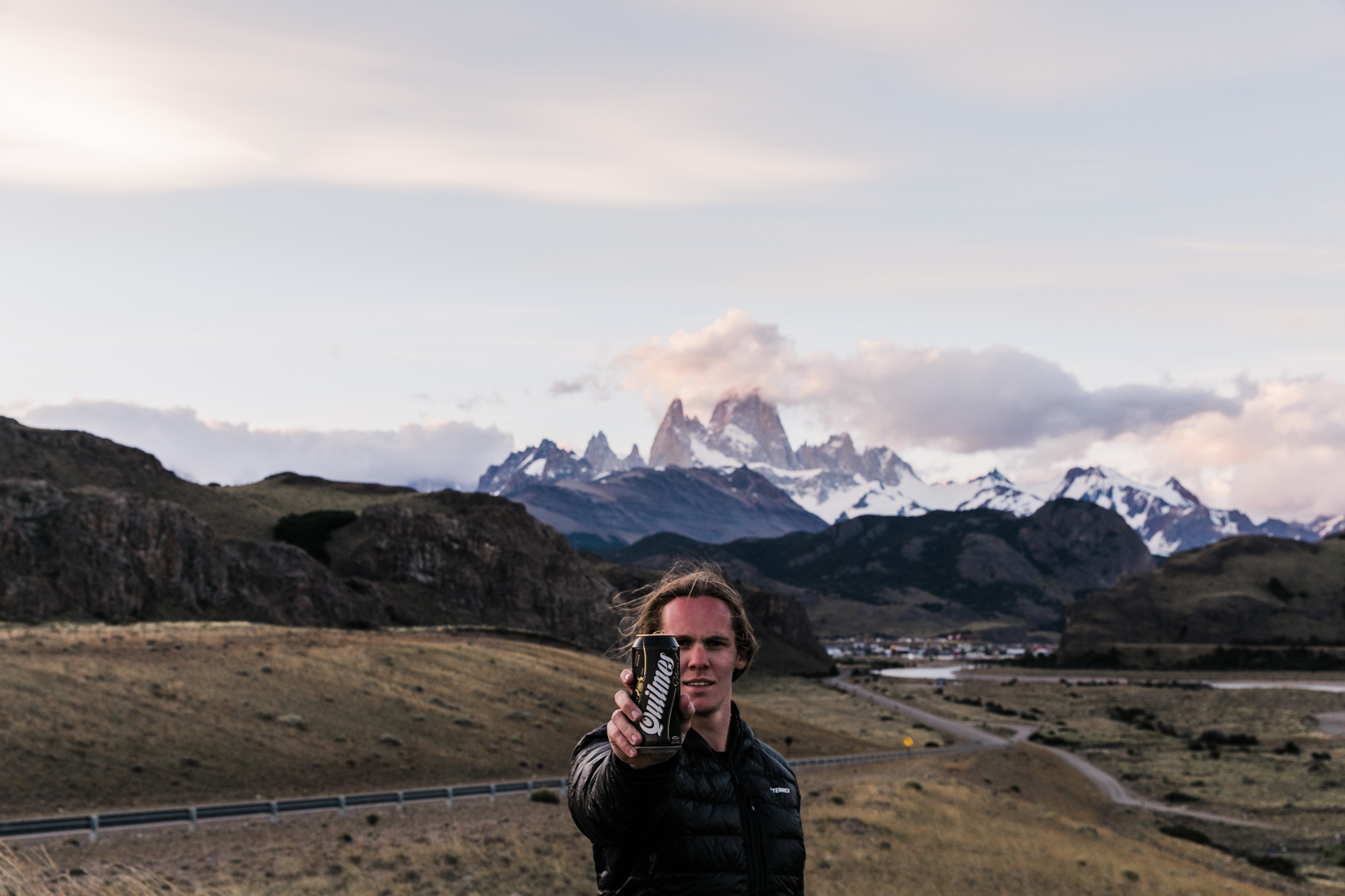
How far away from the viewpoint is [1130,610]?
647 feet

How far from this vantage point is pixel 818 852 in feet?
99.5

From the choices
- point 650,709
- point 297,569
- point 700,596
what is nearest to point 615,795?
point 650,709

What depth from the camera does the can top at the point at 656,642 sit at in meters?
3.47

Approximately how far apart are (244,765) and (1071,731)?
271 feet

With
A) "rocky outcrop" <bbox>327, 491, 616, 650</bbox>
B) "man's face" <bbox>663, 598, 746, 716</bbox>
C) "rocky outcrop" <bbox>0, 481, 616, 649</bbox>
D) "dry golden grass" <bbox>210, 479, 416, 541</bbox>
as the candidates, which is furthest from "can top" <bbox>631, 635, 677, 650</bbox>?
"dry golden grass" <bbox>210, 479, 416, 541</bbox>

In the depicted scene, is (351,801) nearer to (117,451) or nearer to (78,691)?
(78,691)

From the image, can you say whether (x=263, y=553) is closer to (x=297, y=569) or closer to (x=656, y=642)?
(x=297, y=569)

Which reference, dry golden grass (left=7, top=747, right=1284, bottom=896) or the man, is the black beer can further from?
dry golden grass (left=7, top=747, right=1284, bottom=896)

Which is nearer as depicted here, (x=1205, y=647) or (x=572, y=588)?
(x=572, y=588)

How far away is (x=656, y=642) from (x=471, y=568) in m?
99.7

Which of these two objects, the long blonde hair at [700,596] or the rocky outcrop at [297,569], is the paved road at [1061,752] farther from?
the long blonde hair at [700,596]

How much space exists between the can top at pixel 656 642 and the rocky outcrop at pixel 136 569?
7475 centimetres

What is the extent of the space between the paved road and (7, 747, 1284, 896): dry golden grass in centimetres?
682

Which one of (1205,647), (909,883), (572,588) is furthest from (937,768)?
(1205,647)
